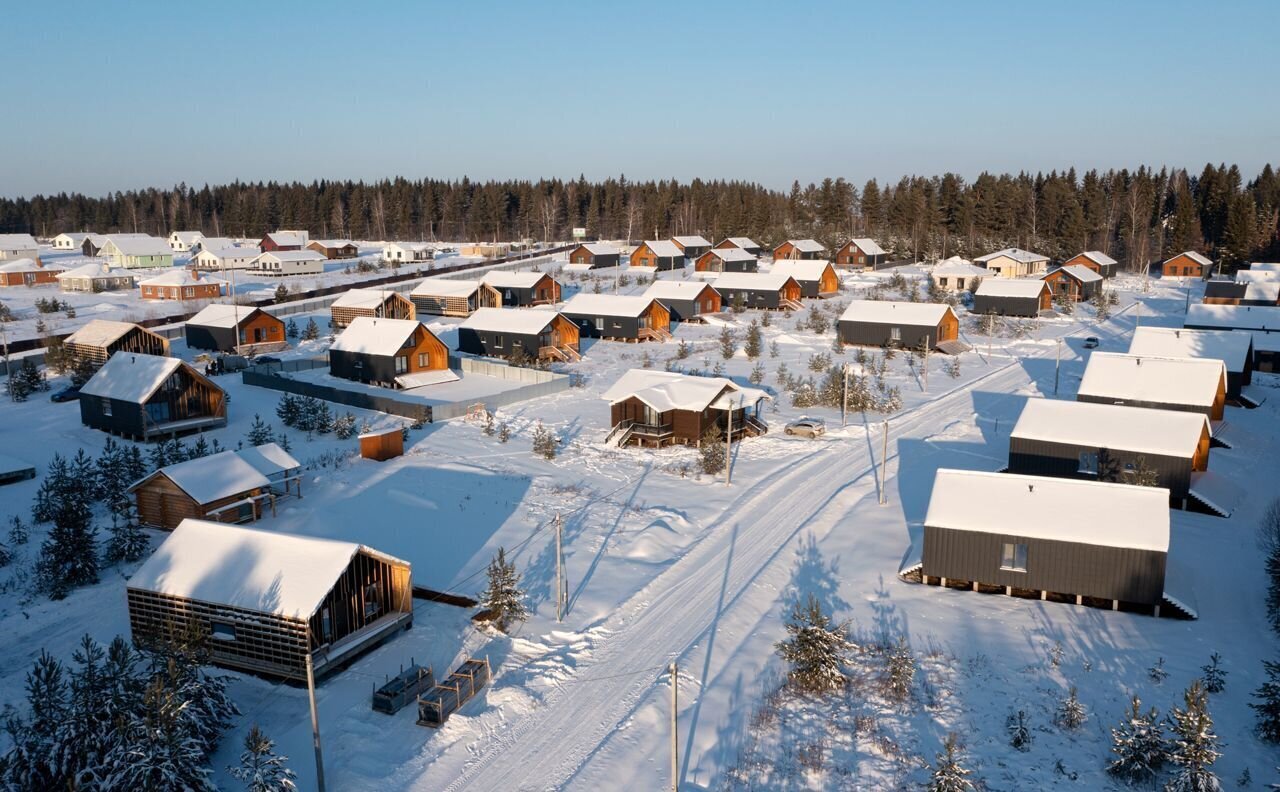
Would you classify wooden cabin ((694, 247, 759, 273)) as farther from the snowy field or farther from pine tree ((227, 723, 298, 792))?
pine tree ((227, 723, 298, 792))

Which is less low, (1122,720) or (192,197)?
(192,197)

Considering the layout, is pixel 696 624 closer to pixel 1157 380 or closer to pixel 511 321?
pixel 1157 380

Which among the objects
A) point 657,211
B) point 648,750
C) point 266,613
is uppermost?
point 657,211

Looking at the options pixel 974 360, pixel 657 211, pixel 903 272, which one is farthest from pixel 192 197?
pixel 974 360

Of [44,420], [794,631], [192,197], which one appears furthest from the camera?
[192,197]

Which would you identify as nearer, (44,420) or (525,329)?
(44,420)

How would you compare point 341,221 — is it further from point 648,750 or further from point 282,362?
point 648,750

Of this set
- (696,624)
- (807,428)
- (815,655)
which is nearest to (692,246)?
(807,428)
